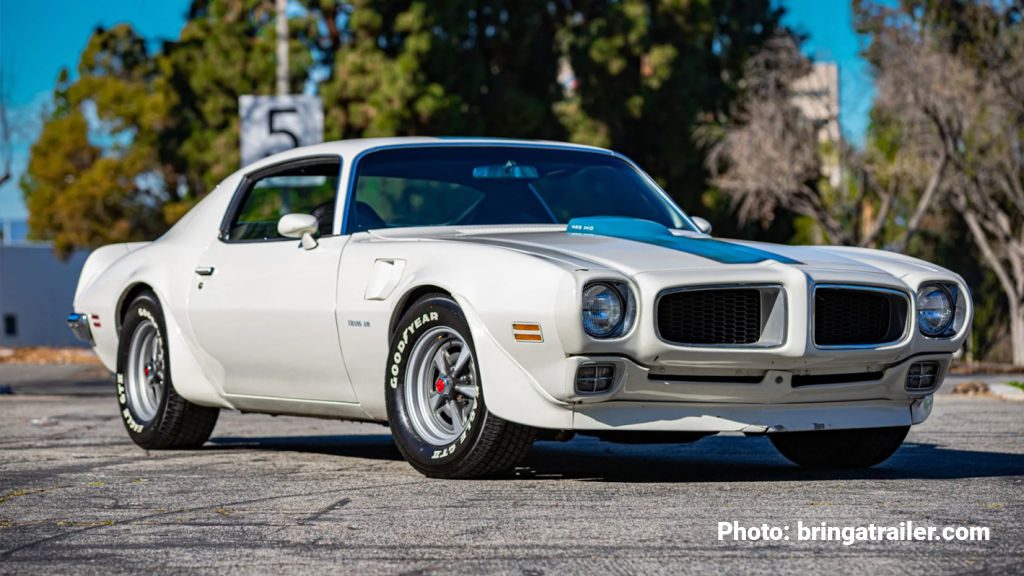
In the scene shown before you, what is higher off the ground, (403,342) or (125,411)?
(403,342)

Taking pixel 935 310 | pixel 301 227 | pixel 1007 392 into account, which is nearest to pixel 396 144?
pixel 301 227

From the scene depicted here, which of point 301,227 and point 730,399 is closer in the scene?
point 730,399

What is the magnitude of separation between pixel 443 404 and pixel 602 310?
937mm

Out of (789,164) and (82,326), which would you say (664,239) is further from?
(789,164)

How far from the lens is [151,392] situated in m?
8.55

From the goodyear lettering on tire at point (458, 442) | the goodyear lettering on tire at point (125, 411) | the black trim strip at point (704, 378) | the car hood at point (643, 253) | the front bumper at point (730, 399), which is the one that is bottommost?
the goodyear lettering on tire at point (125, 411)

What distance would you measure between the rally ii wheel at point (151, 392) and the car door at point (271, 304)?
0.45 meters

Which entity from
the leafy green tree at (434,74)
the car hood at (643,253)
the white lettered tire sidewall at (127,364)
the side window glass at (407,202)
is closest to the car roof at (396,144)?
the side window glass at (407,202)

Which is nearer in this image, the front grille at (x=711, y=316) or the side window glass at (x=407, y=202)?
the front grille at (x=711, y=316)

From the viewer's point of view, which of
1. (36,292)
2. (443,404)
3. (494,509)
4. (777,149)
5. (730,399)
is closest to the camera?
(494,509)

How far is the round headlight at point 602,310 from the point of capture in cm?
580

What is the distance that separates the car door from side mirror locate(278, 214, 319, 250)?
0.05 meters

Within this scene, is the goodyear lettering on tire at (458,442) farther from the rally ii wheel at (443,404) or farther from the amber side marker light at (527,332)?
the amber side marker light at (527,332)

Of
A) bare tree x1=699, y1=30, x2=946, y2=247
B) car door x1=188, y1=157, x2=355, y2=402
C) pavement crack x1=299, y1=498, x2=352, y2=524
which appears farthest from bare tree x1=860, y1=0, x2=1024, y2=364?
pavement crack x1=299, y1=498, x2=352, y2=524
